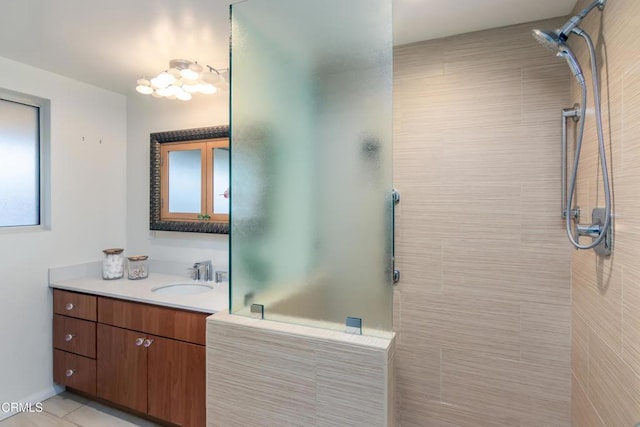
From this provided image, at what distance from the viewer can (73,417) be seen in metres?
2.14

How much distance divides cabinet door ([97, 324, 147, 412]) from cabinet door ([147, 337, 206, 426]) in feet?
0.25

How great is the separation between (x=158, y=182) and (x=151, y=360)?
1.38 meters

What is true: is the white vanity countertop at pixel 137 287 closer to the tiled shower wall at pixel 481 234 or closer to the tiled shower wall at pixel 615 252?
the tiled shower wall at pixel 481 234

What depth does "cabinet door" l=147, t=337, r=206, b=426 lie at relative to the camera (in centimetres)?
186

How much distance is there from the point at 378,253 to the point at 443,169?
0.88 metres

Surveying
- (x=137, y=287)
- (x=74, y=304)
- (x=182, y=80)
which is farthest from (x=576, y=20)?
(x=74, y=304)

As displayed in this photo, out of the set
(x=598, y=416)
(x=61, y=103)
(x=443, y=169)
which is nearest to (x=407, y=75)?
(x=443, y=169)

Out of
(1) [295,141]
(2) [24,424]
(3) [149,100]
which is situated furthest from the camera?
(3) [149,100]

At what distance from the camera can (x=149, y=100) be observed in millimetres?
2742

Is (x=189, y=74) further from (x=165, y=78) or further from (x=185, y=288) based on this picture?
(x=185, y=288)

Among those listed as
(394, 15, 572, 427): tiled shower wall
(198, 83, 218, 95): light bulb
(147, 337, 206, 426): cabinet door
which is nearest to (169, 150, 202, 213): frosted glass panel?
(198, 83, 218, 95): light bulb

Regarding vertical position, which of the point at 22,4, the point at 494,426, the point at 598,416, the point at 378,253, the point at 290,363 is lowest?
the point at 494,426

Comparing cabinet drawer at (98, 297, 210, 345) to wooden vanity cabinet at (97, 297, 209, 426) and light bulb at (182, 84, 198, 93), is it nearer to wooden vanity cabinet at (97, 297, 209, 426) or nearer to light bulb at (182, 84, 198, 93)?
wooden vanity cabinet at (97, 297, 209, 426)

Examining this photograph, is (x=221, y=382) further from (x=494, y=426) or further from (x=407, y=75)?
(x=407, y=75)
